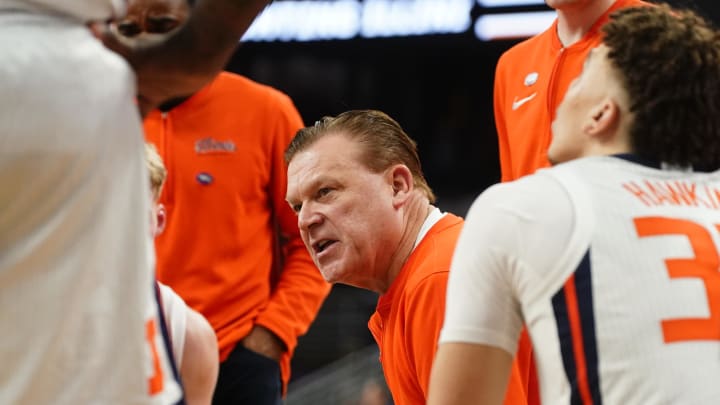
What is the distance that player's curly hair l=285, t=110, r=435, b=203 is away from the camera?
9.21 ft

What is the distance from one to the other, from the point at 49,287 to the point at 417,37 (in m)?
7.54

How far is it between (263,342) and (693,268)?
2.11 metres

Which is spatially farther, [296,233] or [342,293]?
[342,293]

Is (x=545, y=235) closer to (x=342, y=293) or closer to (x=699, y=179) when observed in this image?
(x=699, y=179)

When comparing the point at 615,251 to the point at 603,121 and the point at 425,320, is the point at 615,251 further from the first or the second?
the point at 425,320

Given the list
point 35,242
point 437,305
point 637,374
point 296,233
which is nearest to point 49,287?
point 35,242

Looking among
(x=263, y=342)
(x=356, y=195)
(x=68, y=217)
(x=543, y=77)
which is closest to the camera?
(x=68, y=217)

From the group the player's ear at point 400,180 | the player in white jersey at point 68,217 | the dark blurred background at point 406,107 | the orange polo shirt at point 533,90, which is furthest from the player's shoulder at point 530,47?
the dark blurred background at point 406,107

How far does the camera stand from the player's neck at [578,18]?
9.98 feet

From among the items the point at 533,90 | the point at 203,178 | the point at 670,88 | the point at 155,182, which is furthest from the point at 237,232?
the point at 670,88

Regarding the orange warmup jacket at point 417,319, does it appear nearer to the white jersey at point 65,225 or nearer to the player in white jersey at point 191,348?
the player in white jersey at point 191,348

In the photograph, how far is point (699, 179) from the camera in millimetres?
1838

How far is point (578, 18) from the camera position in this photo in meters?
3.08

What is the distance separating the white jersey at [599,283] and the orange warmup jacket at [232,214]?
1.90 meters
